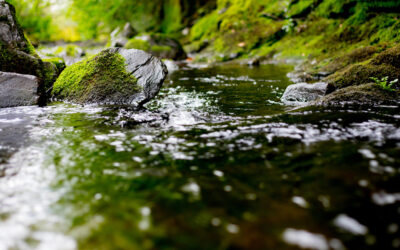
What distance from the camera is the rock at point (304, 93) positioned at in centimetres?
630

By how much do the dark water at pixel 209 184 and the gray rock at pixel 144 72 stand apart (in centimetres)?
207

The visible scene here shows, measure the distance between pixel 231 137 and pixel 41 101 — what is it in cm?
528

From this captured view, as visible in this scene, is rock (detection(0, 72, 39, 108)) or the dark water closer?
the dark water

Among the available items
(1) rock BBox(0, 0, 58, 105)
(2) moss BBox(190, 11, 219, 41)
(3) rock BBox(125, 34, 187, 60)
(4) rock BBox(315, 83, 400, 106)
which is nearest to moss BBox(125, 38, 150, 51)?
(3) rock BBox(125, 34, 187, 60)

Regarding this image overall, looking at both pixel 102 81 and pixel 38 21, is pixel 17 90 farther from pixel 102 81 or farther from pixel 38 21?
pixel 38 21

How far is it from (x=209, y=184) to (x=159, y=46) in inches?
751

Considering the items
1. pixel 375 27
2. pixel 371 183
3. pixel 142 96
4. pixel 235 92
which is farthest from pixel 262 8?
pixel 371 183

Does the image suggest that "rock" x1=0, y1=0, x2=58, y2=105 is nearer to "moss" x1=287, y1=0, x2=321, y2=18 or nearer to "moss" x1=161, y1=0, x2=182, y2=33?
"moss" x1=287, y1=0, x2=321, y2=18

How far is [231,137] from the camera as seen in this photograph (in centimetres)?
365

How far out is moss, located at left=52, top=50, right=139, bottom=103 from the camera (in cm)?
654

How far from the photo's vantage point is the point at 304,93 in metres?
6.36

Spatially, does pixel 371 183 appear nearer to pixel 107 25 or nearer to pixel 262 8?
pixel 262 8

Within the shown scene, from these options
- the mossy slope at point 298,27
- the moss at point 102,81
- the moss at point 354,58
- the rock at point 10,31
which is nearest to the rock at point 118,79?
the moss at point 102,81

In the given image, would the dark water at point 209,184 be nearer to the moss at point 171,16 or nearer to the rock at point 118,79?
the rock at point 118,79
